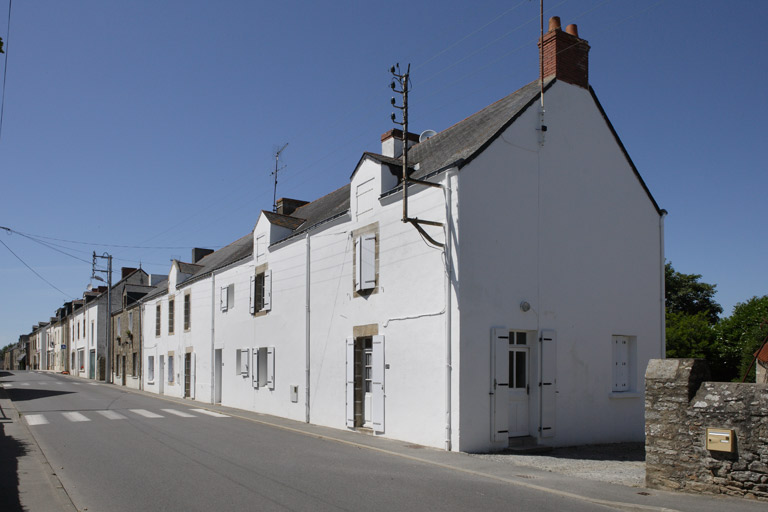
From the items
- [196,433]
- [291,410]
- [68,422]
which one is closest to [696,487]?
[196,433]

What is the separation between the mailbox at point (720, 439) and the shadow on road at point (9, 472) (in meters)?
7.68

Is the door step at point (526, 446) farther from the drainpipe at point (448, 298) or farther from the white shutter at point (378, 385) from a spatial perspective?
the white shutter at point (378, 385)

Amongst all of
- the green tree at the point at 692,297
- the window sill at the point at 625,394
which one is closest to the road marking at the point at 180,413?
the window sill at the point at 625,394

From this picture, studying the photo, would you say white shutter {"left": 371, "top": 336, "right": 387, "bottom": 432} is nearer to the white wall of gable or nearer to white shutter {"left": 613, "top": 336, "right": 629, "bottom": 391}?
the white wall of gable

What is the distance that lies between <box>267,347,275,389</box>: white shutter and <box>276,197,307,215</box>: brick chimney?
6.89 meters

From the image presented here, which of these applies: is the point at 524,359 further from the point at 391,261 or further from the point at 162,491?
the point at 162,491

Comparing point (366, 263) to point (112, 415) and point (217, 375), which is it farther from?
point (217, 375)

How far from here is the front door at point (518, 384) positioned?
1213 centimetres

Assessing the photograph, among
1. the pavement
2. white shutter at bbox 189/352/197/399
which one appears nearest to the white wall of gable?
the pavement

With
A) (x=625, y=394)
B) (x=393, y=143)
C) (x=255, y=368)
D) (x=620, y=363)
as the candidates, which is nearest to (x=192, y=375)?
(x=255, y=368)

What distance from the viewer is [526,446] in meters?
12.0

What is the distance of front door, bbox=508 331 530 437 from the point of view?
1213 centimetres

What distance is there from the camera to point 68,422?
15516mm

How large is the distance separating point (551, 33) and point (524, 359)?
7.20 metres
